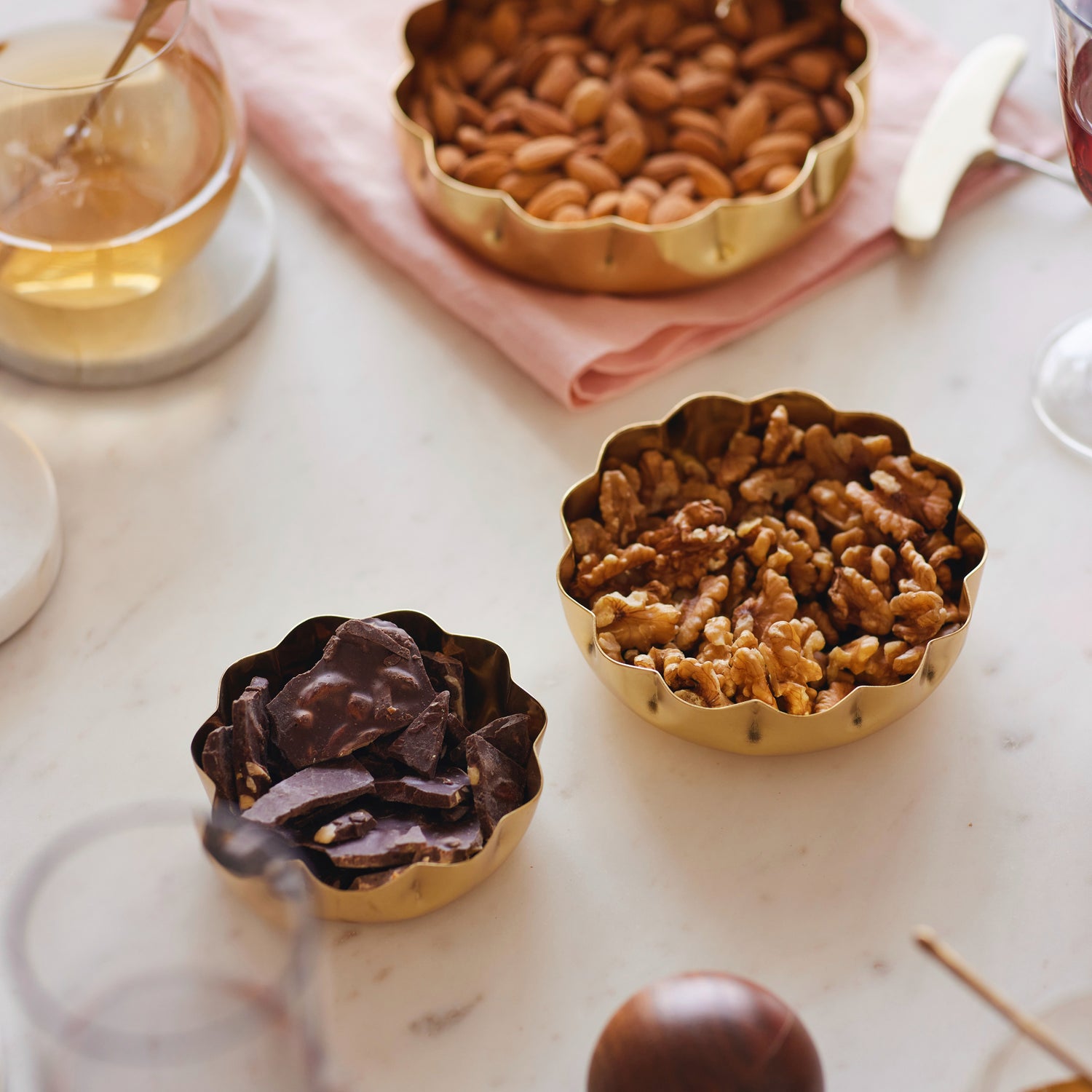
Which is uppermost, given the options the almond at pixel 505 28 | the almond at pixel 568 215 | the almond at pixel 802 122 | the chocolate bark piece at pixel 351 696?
the almond at pixel 505 28

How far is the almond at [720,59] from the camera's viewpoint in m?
1.04

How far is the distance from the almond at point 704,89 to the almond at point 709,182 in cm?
7

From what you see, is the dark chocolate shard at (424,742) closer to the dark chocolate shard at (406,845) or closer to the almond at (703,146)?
the dark chocolate shard at (406,845)

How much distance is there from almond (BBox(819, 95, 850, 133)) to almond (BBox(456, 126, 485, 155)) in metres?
0.26

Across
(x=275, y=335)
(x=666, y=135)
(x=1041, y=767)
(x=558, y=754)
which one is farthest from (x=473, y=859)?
(x=666, y=135)

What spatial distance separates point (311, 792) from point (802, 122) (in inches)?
25.2

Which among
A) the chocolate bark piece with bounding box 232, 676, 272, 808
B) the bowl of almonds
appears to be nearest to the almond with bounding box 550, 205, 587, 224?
the bowl of almonds

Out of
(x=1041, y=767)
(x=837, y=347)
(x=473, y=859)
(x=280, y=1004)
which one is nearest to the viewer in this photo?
(x=280, y=1004)

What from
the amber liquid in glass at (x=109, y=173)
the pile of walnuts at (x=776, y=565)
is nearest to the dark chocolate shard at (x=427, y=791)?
the pile of walnuts at (x=776, y=565)

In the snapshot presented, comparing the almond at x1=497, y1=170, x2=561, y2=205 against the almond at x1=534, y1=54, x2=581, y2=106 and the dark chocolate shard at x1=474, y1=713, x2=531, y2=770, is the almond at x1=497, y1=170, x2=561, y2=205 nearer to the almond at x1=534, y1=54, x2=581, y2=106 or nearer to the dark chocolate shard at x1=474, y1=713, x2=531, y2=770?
the almond at x1=534, y1=54, x2=581, y2=106

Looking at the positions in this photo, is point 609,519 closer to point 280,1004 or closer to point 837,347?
point 837,347

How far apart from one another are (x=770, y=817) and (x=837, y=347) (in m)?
0.39

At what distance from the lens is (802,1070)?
571 mm

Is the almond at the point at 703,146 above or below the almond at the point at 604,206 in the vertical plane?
above
